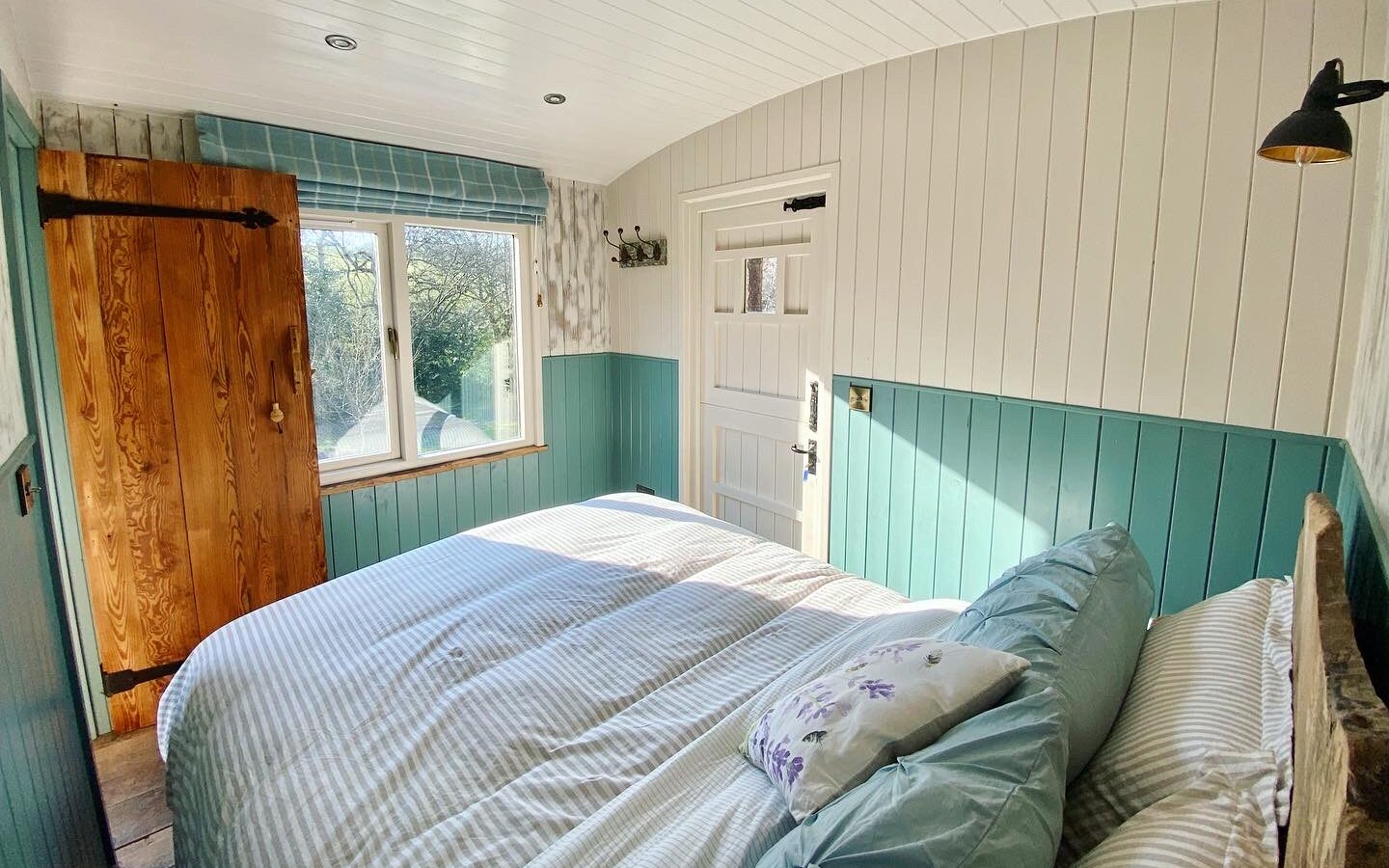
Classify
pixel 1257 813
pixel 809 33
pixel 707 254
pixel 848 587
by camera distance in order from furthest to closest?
pixel 707 254
pixel 809 33
pixel 848 587
pixel 1257 813

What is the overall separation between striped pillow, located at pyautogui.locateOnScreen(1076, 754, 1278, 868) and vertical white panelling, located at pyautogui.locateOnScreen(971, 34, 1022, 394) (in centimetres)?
173

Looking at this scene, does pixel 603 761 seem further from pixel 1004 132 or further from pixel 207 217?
pixel 207 217

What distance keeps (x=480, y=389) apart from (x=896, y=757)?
10.1 ft

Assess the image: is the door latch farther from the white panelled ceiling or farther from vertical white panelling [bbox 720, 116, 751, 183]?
vertical white panelling [bbox 720, 116, 751, 183]

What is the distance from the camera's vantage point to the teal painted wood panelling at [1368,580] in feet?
2.80

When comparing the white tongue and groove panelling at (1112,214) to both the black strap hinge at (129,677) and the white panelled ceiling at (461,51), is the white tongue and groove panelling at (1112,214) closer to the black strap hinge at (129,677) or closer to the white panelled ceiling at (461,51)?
the white panelled ceiling at (461,51)

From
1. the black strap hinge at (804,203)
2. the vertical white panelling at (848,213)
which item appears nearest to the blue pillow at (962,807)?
the vertical white panelling at (848,213)

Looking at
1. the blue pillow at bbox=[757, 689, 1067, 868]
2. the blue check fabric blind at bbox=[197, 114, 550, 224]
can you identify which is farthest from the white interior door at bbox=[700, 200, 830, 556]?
the blue pillow at bbox=[757, 689, 1067, 868]

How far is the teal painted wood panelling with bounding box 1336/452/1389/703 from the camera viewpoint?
33.6 inches

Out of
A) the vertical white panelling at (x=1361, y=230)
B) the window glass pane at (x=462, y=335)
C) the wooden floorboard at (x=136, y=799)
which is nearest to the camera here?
the vertical white panelling at (x=1361, y=230)

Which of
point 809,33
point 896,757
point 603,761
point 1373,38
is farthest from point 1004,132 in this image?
point 603,761

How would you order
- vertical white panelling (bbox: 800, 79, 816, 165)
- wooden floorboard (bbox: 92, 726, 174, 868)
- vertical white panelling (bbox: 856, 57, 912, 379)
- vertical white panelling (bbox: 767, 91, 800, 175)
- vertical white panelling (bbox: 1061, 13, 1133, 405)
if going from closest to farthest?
wooden floorboard (bbox: 92, 726, 174, 868), vertical white panelling (bbox: 1061, 13, 1133, 405), vertical white panelling (bbox: 856, 57, 912, 379), vertical white panelling (bbox: 800, 79, 816, 165), vertical white panelling (bbox: 767, 91, 800, 175)

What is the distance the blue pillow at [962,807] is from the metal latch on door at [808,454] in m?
2.13

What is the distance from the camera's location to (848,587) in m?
1.89
